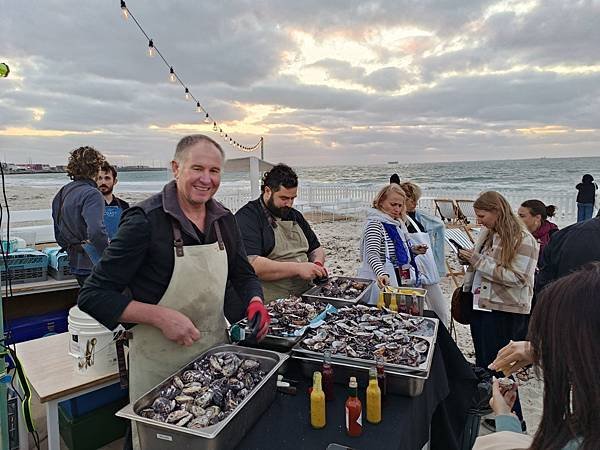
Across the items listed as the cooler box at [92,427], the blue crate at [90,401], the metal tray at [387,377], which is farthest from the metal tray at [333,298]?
the cooler box at [92,427]

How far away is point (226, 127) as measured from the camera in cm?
884

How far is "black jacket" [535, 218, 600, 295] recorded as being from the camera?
1862 millimetres

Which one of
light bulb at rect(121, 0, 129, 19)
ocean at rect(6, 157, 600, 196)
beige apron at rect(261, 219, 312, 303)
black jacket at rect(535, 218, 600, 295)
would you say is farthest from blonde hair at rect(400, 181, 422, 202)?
ocean at rect(6, 157, 600, 196)

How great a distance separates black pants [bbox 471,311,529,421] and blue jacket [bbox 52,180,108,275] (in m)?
3.01

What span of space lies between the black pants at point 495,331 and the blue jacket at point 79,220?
3.01m

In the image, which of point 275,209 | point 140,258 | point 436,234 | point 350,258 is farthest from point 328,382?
point 350,258

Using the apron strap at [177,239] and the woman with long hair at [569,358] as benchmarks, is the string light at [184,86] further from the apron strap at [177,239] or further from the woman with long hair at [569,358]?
the woman with long hair at [569,358]

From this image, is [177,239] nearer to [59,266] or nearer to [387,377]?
[387,377]

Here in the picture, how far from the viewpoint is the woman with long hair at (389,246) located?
2.75m

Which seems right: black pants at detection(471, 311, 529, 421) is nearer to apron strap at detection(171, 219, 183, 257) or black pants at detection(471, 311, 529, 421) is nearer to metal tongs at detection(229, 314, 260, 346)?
metal tongs at detection(229, 314, 260, 346)

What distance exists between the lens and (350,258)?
315 inches

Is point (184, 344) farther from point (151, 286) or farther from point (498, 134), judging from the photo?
point (498, 134)

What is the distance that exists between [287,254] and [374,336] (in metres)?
0.96

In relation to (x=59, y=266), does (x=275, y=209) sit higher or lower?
higher
